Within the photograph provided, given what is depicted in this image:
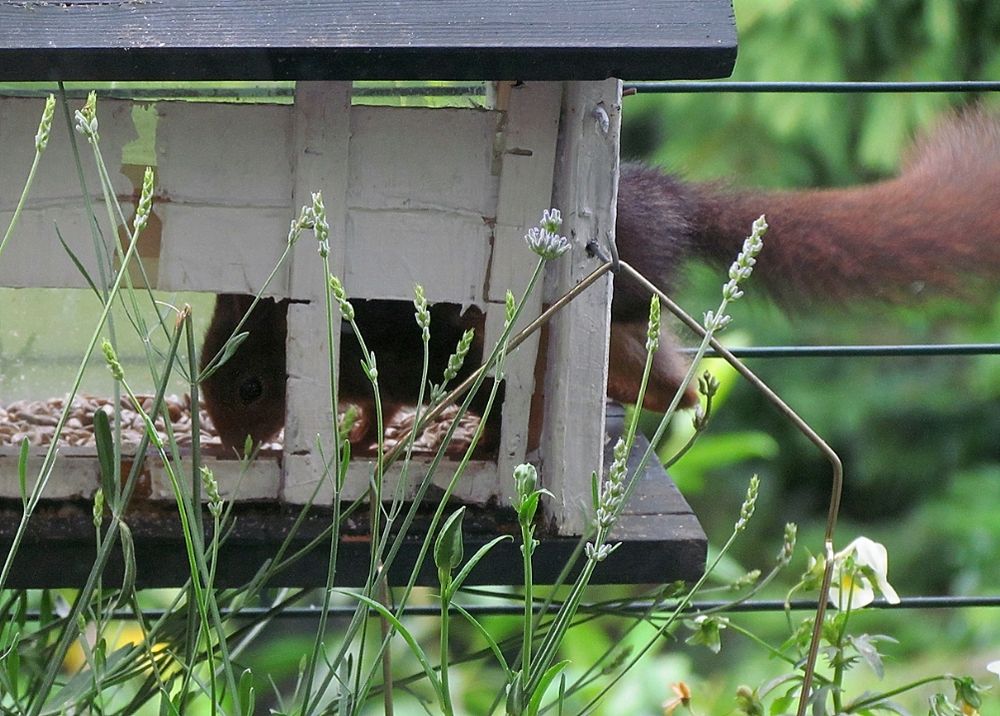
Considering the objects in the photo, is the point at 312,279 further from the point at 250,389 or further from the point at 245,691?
the point at 245,691

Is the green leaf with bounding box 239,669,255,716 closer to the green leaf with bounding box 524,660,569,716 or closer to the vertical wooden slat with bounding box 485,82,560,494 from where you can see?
the green leaf with bounding box 524,660,569,716

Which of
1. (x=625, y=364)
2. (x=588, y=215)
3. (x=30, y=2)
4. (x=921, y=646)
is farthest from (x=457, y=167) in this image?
(x=921, y=646)

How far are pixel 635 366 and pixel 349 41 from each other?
0.98 m

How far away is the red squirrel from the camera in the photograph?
5.53 feet

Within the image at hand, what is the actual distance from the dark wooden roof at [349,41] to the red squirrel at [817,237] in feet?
2.01

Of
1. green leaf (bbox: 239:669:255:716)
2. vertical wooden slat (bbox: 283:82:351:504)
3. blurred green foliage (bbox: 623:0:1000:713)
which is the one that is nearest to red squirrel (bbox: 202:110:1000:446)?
vertical wooden slat (bbox: 283:82:351:504)

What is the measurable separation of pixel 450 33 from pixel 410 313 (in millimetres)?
563

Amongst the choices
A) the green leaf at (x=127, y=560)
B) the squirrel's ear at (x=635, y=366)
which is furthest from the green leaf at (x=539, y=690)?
the squirrel's ear at (x=635, y=366)

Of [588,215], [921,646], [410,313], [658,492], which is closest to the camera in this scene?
[588,215]

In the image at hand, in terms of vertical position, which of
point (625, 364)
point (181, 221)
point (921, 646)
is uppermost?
point (181, 221)

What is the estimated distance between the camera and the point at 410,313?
4.90 feet

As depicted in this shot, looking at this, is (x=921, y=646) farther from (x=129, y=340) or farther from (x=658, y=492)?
(x=129, y=340)

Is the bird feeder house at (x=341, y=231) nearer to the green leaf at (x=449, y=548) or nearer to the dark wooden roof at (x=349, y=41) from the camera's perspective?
the dark wooden roof at (x=349, y=41)

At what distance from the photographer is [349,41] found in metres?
0.95
